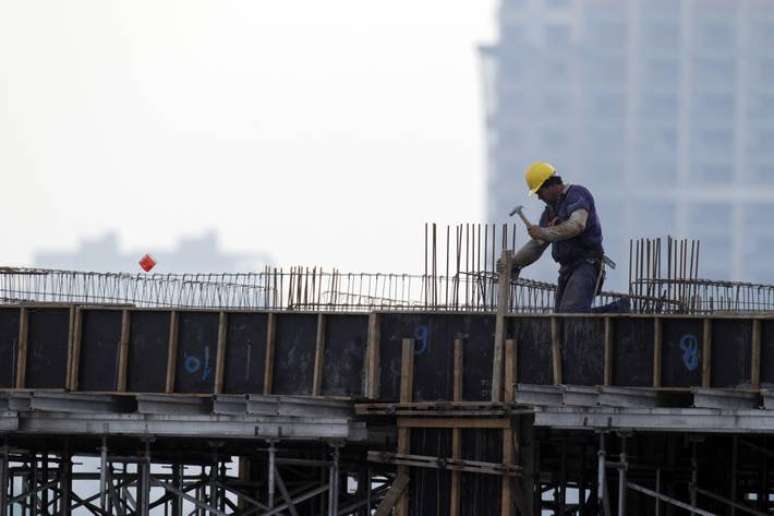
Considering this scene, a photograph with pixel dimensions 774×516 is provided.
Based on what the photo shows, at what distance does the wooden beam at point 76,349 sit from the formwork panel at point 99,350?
40mm

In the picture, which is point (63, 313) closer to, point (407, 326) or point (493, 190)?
point (407, 326)

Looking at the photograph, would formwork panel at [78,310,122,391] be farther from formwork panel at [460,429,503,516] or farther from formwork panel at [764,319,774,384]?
formwork panel at [764,319,774,384]

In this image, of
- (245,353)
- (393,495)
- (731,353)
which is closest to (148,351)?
(245,353)

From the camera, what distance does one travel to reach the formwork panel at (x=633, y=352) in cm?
2653

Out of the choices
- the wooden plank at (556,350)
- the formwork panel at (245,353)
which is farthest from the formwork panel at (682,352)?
the formwork panel at (245,353)

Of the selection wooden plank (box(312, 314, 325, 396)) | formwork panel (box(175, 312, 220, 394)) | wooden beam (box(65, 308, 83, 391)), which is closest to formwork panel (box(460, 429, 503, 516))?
wooden plank (box(312, 314, 325, 396))

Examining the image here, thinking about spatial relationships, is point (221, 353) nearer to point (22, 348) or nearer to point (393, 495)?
point (22, 348)

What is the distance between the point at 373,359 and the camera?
27516 mm

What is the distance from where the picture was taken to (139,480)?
3016 cm

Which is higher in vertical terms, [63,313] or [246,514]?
[63,313]

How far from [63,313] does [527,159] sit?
117 m

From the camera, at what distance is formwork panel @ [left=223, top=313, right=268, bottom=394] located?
28.2 m

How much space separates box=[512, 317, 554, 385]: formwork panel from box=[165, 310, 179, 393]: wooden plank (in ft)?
16.3

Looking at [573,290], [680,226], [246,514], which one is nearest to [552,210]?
[573,290]
